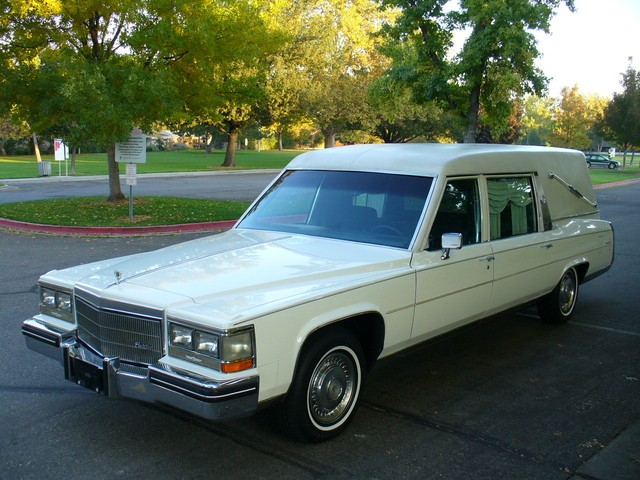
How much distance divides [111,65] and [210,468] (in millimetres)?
12863

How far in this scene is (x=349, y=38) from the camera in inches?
1746

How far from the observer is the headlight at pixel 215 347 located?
328 cm

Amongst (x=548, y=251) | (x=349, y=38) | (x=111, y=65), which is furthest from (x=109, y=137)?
(x=349, y=38)

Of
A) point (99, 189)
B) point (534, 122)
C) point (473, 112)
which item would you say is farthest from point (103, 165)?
point (534, 122)

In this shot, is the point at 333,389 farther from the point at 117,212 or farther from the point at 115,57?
the point at 115,57

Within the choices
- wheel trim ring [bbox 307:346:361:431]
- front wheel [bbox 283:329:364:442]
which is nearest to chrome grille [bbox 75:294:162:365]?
front wheel [bbox 283:329:364:442]

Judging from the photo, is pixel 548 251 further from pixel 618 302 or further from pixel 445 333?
pixel 618 302

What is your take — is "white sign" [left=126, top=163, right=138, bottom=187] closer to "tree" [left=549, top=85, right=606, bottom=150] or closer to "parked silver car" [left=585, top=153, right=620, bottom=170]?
"tree" [left=549, top=85, right=606, bottom=150]

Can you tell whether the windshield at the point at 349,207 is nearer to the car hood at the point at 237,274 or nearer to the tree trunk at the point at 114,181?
the car hood at the point at 237,274

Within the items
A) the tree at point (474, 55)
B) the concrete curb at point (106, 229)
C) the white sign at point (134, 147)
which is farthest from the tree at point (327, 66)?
the concrete curb at point (106, 229)

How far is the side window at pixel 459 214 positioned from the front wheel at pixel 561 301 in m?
1.78

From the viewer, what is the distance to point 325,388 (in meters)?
3.90

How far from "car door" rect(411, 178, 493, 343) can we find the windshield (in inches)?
8.2

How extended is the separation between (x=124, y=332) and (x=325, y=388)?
4.18 feet
